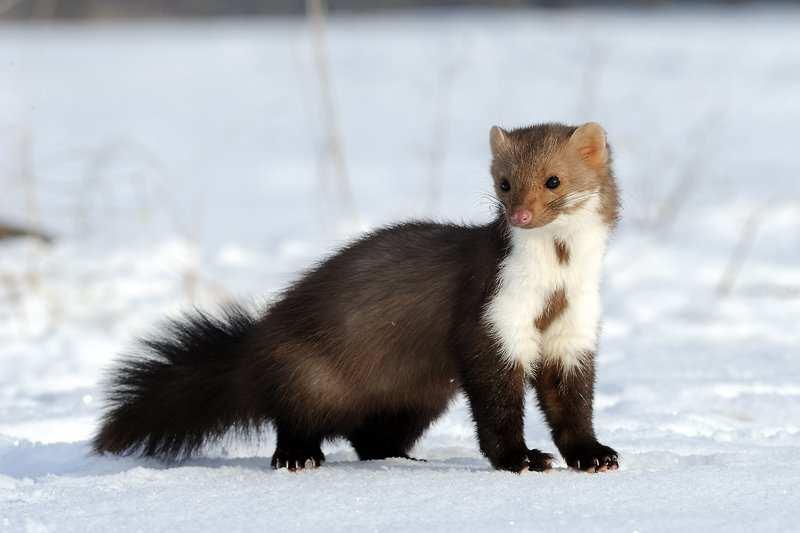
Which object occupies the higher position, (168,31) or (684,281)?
(168,31)

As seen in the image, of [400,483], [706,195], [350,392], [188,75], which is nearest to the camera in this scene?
[400,483]

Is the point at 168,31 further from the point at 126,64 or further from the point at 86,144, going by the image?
the point at 86,144

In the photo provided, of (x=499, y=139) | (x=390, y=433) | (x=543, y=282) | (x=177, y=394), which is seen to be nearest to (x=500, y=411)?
(x=543, y=282)

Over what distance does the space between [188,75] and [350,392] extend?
638 inches

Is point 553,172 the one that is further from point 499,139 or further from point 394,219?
point 394,219

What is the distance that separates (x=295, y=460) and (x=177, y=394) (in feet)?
1.56

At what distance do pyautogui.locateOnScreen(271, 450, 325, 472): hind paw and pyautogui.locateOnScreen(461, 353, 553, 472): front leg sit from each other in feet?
1.91

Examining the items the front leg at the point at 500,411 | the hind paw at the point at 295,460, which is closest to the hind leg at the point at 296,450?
the hind paw at the point at 295,460

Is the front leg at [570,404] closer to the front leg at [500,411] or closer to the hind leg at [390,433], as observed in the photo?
the front leg at [500,411]

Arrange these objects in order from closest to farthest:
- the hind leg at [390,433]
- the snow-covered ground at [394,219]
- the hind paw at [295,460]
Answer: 1. the snow-covered ground at [394,219]
2. the hind paw at [295,460]
3. the hind leg at [390,433]

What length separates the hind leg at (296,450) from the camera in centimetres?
403

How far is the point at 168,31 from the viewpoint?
77.9ft

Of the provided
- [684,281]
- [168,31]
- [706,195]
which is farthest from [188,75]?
[684,281]

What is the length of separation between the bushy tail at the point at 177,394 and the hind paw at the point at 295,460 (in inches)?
9.4
